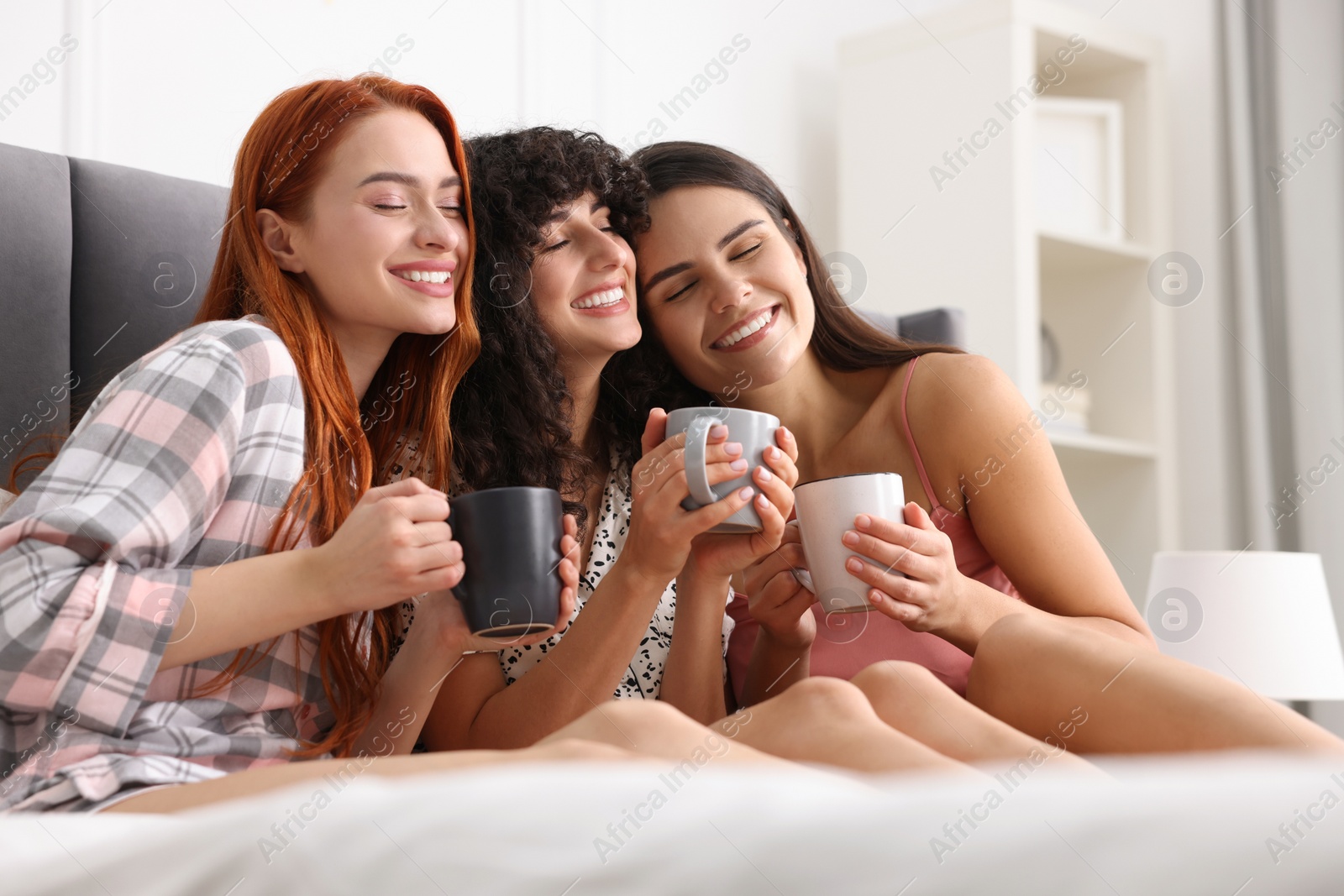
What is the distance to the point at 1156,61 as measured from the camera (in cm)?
299

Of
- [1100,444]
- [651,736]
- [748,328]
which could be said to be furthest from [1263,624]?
[651,736]

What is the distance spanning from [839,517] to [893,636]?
299mm

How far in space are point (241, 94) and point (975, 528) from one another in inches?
55.9

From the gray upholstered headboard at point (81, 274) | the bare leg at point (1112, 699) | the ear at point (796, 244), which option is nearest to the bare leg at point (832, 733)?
the bare leg at point (1112, 699)

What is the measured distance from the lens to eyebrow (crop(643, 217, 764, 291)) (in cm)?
149

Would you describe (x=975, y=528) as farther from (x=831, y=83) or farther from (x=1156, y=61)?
(x=1156, y=61)

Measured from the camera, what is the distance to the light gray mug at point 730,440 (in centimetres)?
105

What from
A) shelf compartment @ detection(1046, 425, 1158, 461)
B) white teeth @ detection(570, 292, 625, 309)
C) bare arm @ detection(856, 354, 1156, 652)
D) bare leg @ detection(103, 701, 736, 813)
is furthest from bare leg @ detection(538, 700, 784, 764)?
shelf compartment @ detection(1046, 425, 1158, 461)

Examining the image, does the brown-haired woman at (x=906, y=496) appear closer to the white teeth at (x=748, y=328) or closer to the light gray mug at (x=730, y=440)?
the white teeth at (x=748, y=328)

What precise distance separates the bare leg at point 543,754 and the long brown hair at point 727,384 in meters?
0.84

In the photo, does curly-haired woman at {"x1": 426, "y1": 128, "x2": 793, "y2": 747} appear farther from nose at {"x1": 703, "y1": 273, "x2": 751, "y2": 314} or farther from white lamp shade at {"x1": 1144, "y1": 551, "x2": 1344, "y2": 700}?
white lamp shade at {"x1": 1144, "y1": 551, "x2": 1344, "y2": 700}

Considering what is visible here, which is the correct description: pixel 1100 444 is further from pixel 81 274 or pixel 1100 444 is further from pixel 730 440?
pixel 81 274

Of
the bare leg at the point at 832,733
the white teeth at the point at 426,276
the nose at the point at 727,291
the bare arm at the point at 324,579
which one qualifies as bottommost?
the bare leg at the point at 832,733

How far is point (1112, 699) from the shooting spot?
34.7 inches
